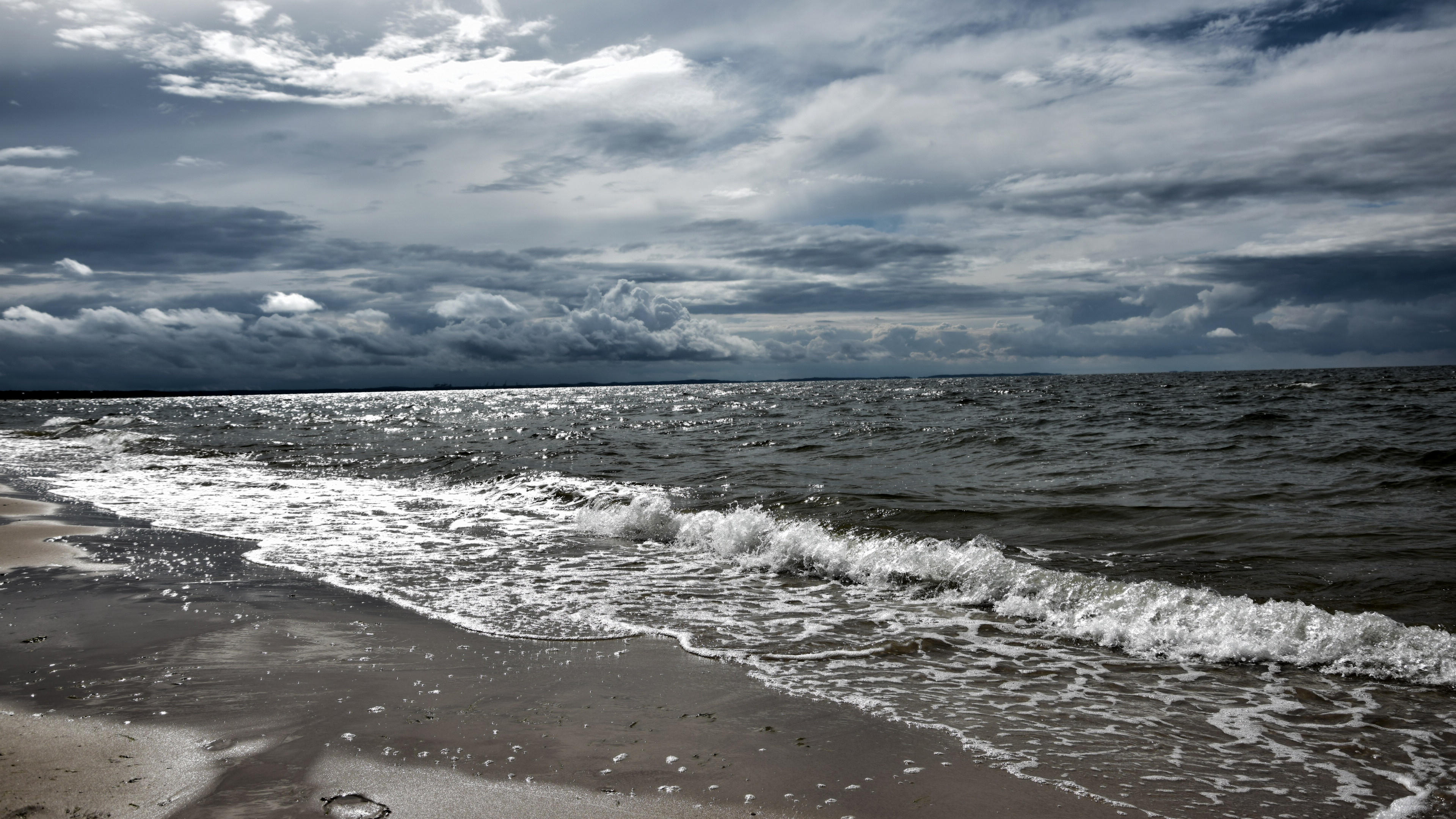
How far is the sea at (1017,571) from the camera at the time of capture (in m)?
4.44

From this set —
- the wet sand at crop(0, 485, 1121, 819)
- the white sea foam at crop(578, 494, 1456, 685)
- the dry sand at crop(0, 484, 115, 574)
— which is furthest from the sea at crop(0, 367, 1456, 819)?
the dry sand at crop(0, 484, 115, 574)

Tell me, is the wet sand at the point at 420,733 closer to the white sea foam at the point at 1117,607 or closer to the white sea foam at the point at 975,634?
the white sea foam at the point at 975,634

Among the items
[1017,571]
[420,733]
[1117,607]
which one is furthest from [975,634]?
[420,733]

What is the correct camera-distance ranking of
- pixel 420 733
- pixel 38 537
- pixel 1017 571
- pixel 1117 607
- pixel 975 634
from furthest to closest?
pixel 38 537 < pixel 1017 571 < pixel 1117 607 < pixel 975 634 < pixel 420 733

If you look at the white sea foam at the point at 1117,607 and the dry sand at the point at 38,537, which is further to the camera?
the dry sand at the point at 38,537

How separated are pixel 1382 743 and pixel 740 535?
714 centimetres

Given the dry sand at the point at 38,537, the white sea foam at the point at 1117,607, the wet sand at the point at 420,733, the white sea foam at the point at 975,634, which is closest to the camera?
the wet sand at the point at 420,733

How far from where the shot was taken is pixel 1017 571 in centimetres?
795

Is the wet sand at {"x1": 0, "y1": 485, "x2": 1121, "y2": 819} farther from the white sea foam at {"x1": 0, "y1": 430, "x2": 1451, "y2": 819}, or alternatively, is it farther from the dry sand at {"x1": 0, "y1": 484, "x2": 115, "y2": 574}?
the dry sand at {"x1": 0, "y1": 484, "x2": 115, "y2": 574}

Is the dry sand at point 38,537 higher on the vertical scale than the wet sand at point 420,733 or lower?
lower

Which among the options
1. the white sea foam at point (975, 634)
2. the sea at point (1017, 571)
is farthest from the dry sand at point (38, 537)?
the white sea foam at point (975, 634)

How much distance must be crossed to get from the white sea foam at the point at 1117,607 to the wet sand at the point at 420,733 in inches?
119

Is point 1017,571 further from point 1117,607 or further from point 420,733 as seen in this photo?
point 420,733

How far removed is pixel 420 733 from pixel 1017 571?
5.98 m
